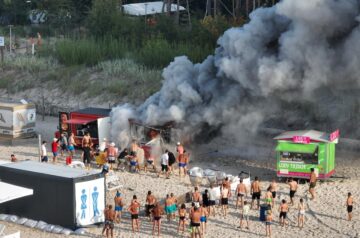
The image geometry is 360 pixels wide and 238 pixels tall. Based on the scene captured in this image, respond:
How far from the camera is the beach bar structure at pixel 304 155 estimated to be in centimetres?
2822

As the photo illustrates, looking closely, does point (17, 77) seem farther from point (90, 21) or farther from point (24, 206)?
point (24, 206)

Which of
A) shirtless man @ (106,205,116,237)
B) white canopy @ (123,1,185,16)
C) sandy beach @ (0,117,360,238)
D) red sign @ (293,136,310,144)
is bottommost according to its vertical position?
sandy beach @ (0,117,360,238)

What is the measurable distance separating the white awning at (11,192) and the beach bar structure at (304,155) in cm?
944

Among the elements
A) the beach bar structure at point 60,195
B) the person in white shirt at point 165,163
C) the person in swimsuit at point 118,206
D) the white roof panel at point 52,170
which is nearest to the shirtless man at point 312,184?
the person in white shirt at point 165,163

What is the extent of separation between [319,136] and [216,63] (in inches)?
217

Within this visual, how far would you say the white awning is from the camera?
891 inches

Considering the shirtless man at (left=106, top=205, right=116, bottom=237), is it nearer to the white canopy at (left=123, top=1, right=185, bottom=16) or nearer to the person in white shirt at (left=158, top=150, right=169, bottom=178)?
the person in white shirt at (left=158, top=150, right=169, bottom=178)

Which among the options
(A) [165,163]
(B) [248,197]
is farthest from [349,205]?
(A) [165,163]

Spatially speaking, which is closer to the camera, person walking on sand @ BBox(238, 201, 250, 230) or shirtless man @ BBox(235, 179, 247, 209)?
person walking on sand @ BBox(238, 201, 250, 230)

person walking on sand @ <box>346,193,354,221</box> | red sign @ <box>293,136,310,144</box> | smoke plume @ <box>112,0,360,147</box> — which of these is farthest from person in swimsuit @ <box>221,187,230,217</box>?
smoke plume @ <box>112,0,360,147</box>

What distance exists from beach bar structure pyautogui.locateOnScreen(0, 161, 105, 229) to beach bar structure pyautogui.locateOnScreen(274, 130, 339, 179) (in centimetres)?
721

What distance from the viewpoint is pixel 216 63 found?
31922 mm

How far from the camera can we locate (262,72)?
30172 millimetres

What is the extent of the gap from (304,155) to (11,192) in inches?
418
